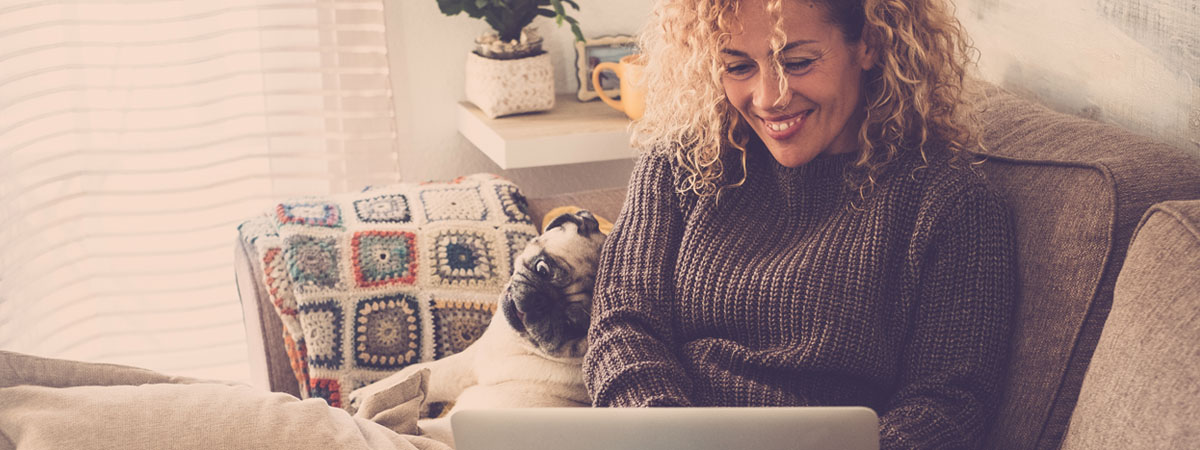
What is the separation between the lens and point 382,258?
5.25 ft

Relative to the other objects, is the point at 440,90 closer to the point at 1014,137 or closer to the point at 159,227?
the point at 159,227

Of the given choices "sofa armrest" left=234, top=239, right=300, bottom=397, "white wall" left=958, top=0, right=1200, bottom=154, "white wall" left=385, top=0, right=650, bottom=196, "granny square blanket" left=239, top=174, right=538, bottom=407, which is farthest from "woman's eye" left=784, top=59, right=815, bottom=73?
"white wall" left=385, top=0, right=650, bottom=196

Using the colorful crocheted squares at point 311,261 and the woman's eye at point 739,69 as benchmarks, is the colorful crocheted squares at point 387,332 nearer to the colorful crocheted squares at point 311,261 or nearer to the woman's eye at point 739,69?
the colorful crocheted squares at point 311,261

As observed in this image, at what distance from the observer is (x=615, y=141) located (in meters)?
2.13

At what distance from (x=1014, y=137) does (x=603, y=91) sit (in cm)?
112

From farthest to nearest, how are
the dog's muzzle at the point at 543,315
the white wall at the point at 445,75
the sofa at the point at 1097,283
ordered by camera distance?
1. the white wall at the point at 445,75
2. the dog's muzzle at the point at 543,315
3. the sofa at the point at 1097,283

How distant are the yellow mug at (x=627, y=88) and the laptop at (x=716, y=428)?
126cm

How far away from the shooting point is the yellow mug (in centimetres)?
208

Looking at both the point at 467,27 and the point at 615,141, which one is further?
the point at 467,27

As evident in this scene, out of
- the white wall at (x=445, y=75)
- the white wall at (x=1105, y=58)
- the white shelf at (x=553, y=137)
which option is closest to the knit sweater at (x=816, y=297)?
the white wall at (x=1105, y=58)

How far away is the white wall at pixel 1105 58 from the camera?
121 cm

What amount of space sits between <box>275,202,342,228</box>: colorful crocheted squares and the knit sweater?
0.48 m

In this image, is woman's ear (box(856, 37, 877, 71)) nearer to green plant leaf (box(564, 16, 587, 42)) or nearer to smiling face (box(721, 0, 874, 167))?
smiling face (box(721, 0, 874, 167))

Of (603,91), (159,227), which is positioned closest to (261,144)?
(159,227)
